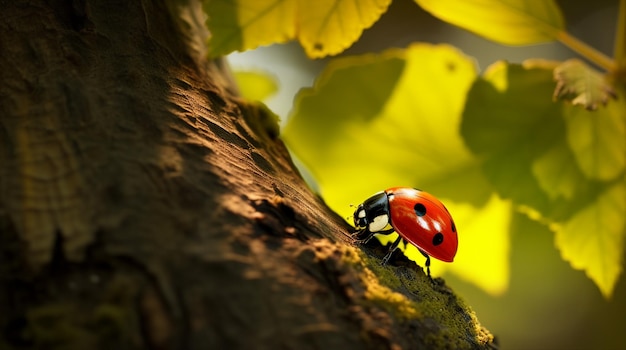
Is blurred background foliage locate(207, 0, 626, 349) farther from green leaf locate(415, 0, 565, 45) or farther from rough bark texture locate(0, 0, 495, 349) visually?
rough bark texture locate(0, 0, 495, 349)

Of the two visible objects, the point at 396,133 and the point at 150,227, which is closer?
the point at 150,227

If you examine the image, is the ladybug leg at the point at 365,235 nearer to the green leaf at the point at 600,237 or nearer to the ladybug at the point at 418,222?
the ladybug at the point at 418,222

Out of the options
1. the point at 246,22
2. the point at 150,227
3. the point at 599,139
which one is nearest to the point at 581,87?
the point at 599,139

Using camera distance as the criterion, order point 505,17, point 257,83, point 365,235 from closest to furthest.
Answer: point 365,235
point 505,17
point 257,83

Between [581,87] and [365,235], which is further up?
[581,87]


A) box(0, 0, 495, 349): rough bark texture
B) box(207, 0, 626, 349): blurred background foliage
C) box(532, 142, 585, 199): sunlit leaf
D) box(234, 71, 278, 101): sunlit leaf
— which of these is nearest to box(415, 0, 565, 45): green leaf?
box(207, 0, 626, 349): blurred background foliage

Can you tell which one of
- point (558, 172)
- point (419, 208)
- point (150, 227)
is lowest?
point (150, 227)

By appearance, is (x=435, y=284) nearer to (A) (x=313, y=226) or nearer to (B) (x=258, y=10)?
(A) (x=313, y=226)

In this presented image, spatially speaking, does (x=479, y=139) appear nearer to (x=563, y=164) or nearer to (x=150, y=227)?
(x=563, y=164)
